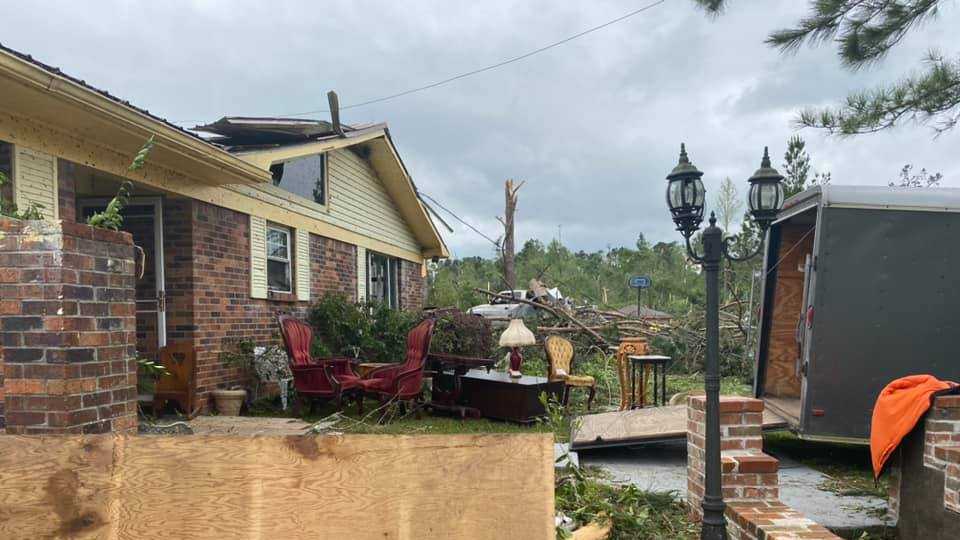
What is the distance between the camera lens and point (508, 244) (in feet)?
66.3

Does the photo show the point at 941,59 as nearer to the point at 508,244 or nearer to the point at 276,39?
the point at 276,39

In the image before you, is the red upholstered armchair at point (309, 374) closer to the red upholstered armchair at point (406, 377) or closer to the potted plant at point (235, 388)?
the red upholstered armchair at point (406, 377)

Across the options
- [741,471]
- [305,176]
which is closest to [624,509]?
[741,471]

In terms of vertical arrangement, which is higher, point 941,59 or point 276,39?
point 276,39

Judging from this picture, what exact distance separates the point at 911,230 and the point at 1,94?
6.87 metres

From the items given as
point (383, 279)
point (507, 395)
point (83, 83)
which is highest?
point (83, 83)

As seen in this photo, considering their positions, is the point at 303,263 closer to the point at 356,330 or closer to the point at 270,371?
the point at 356,330

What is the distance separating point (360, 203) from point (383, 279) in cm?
194

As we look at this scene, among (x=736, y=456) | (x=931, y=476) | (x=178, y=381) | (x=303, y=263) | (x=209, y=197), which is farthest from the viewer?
(x=303, y=263)

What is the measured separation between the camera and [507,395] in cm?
767

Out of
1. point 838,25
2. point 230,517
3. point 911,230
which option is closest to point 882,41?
point 838,25

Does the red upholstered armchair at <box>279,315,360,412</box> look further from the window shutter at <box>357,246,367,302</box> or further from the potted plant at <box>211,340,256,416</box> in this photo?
the window shutter at <box>357,246,367,302</box>

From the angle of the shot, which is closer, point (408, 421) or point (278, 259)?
point (408, 421)

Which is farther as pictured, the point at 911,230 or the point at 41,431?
the point at 911,230
